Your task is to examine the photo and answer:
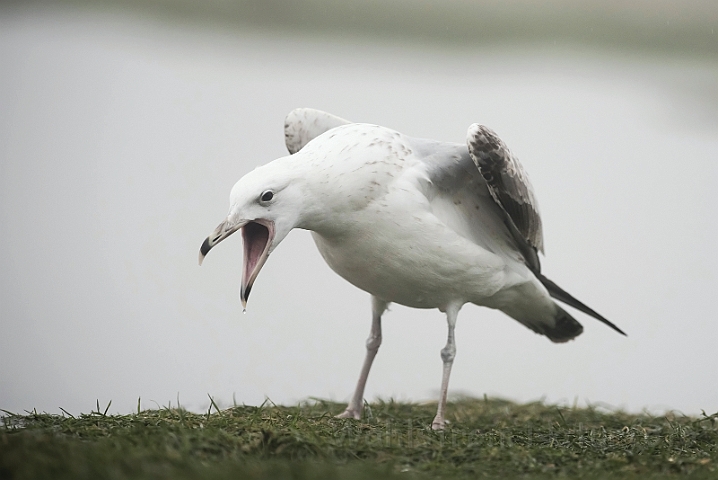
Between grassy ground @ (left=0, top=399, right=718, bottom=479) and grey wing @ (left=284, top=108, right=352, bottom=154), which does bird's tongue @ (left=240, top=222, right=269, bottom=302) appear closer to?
grassy ground @ (left=0, top=399, right=718, bottom=479)

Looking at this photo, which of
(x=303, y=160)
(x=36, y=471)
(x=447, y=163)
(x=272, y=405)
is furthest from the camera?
(x=272, y=405)

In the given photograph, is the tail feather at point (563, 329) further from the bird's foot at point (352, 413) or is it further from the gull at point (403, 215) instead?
the bird's foot at point (352, 413)

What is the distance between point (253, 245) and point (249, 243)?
2 cm

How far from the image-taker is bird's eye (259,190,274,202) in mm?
3158

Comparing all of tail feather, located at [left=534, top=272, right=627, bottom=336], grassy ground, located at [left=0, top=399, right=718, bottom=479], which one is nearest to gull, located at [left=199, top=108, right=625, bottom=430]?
tail feather, located at [left=534, top=272, right=627, bottom=336]

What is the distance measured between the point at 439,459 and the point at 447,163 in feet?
4.68

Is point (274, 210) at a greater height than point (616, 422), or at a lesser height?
greater

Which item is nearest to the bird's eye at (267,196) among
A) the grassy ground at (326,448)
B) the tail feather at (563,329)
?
the grassy ground at (326,448)

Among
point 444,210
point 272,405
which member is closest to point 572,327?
point 444,210

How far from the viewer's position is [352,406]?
3.99 m

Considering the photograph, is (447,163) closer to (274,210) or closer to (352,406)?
(274,210)

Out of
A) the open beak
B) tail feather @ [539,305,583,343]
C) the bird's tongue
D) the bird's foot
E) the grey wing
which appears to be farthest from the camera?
tail feather @ [539,305,583,343]

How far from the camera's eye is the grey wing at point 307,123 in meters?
4.30

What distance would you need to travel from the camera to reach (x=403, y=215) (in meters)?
3.46
